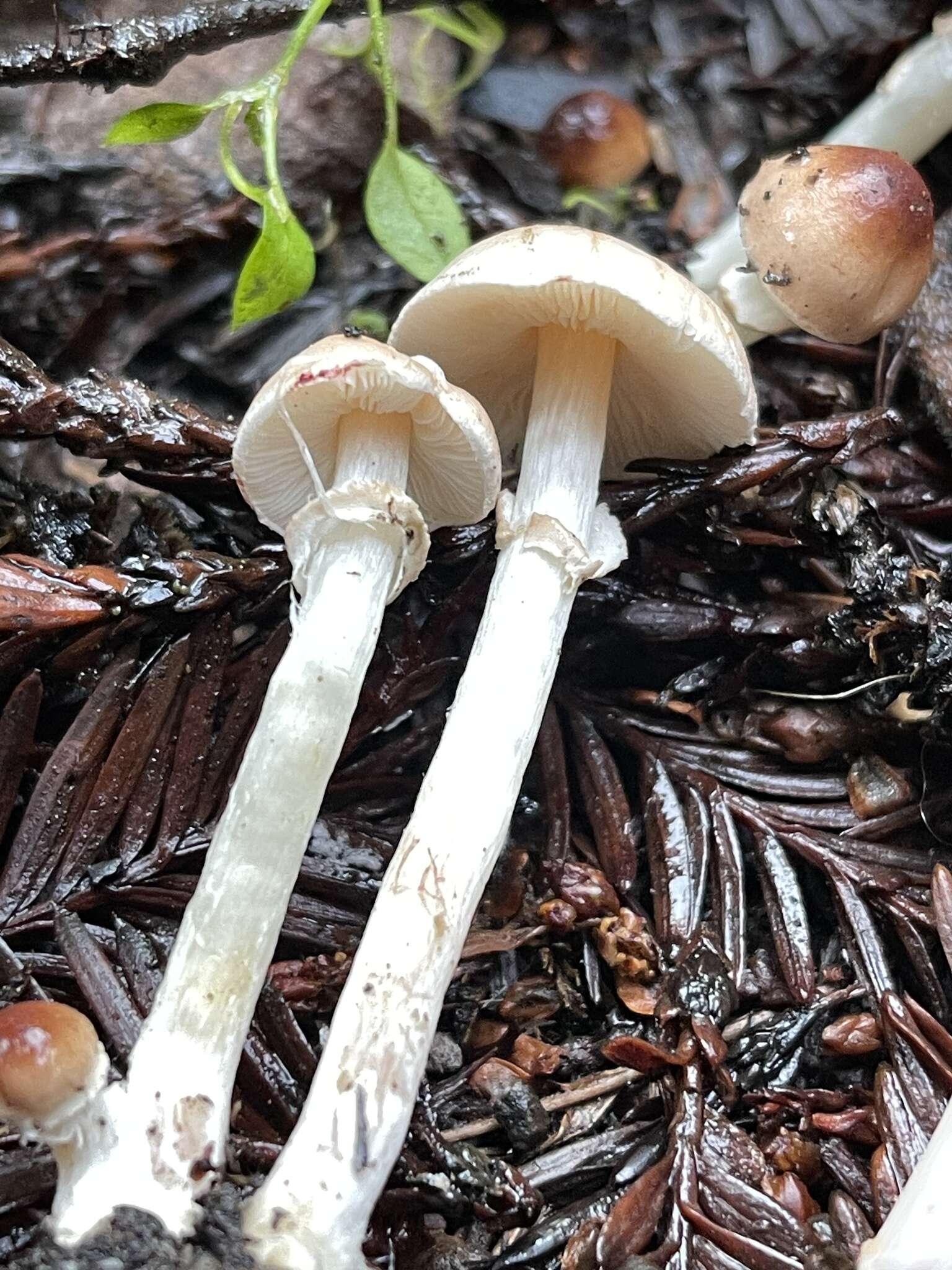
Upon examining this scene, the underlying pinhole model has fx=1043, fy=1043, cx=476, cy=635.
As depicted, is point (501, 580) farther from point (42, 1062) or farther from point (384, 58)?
point (384, 58)

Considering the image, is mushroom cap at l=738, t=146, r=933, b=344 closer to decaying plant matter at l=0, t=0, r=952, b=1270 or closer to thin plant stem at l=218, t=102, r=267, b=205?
decaying plant matter at l=0, t=0, r=952, b=1270

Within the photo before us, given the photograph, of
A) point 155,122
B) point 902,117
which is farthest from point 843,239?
point 155,122

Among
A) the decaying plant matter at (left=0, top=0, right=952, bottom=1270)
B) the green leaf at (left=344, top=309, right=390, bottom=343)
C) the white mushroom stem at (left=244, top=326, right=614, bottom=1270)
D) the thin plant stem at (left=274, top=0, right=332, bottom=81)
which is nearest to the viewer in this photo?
the white mushroom stem at (left=244, top=326, right=614, bottom=1270)

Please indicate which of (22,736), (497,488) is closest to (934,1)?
(497,488)

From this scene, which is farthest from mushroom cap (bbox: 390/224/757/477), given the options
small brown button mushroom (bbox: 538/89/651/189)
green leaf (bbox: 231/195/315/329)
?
small brown button mushroom (bbox: 538/89/651/189)

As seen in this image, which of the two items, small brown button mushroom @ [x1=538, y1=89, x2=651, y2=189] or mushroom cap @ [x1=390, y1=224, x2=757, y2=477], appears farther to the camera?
small brown button mushroom @ [x1=538, y1=89, x2=651, y2=189]

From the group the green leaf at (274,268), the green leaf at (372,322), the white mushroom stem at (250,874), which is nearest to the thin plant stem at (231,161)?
the green leaf at (274,268)

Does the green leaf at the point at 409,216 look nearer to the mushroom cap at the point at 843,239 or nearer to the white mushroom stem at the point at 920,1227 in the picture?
the mushroom cap at the point at 843,239

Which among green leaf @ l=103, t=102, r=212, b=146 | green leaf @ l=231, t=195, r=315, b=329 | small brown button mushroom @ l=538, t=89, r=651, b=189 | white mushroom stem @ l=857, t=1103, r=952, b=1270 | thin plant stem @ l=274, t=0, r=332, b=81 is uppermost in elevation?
thin plant stem @ l=274, t=0, r=332, b=81
